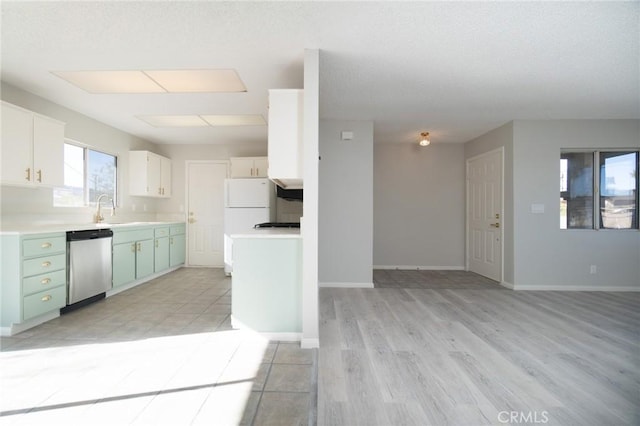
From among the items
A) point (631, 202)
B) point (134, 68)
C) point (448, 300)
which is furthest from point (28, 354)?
point (631, 202)

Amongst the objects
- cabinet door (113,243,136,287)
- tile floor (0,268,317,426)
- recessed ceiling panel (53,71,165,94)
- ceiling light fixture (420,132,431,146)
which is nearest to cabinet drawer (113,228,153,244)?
cabinet door (113,243,136,287)

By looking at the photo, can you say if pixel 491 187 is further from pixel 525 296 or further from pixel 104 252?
pixel 104 252

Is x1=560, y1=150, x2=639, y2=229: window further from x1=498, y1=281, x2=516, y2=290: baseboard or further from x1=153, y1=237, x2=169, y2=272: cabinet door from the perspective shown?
x1=153, y1=237, x2=169, y2=272: cabinet door

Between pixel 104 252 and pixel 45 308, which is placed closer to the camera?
pixel 45 308

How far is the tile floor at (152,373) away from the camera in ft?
5.36

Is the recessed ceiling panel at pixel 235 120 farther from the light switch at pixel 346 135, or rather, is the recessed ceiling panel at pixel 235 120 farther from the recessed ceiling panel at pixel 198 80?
the light switch at pixel 346 135

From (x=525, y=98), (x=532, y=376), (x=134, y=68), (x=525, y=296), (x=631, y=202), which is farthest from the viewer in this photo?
(x=631, y=202)

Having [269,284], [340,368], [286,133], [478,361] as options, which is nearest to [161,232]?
[269,284]

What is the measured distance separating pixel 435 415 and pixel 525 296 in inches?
127

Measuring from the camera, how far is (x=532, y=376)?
6.66 ft

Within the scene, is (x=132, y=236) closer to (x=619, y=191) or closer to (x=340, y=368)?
(x=340, y=368)

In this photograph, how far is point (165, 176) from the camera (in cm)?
579

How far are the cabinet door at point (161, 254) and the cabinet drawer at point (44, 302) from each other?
1.75 m

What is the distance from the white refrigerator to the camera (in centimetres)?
522
